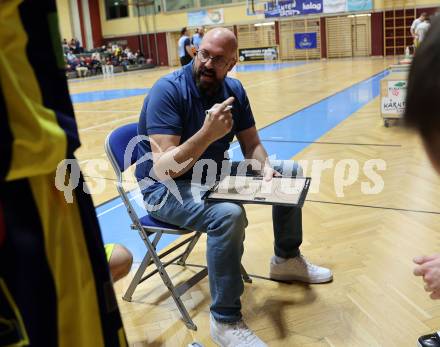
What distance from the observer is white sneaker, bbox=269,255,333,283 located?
2.81m

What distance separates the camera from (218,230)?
2.18m

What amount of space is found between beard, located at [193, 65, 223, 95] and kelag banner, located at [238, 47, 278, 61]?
23835 millimetres

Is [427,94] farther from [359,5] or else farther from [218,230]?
[359,5]

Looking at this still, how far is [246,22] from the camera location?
25.6 metres

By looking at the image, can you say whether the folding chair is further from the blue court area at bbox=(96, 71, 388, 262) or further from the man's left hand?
the blue court area at bbox=(96, 71, 388, 262)

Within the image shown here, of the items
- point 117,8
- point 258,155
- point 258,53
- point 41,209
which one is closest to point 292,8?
point 258,53

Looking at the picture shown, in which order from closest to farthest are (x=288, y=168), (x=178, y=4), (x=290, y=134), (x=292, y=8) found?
(x=288, y=168)
(x=290, y=134)
(x=292, y=8)
(x=178, y=4)

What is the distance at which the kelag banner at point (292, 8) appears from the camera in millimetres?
23406

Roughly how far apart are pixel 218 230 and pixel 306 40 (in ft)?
77.7

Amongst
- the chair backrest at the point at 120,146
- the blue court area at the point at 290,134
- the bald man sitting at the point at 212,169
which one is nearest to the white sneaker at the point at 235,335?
the bald man sitting at the point at 212,169

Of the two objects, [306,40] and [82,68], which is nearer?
[82,68]

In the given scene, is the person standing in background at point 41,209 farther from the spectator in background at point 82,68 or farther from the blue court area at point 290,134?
the spectator in background at point 82,68

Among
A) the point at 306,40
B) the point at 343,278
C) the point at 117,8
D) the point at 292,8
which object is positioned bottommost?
the point at 343,278

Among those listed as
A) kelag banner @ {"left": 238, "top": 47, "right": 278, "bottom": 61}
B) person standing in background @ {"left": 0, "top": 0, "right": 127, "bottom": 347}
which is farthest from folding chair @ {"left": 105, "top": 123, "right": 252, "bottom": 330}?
kelag banner @ {"left": 238, "top": 47, "right": 278, "bottom": 61}
